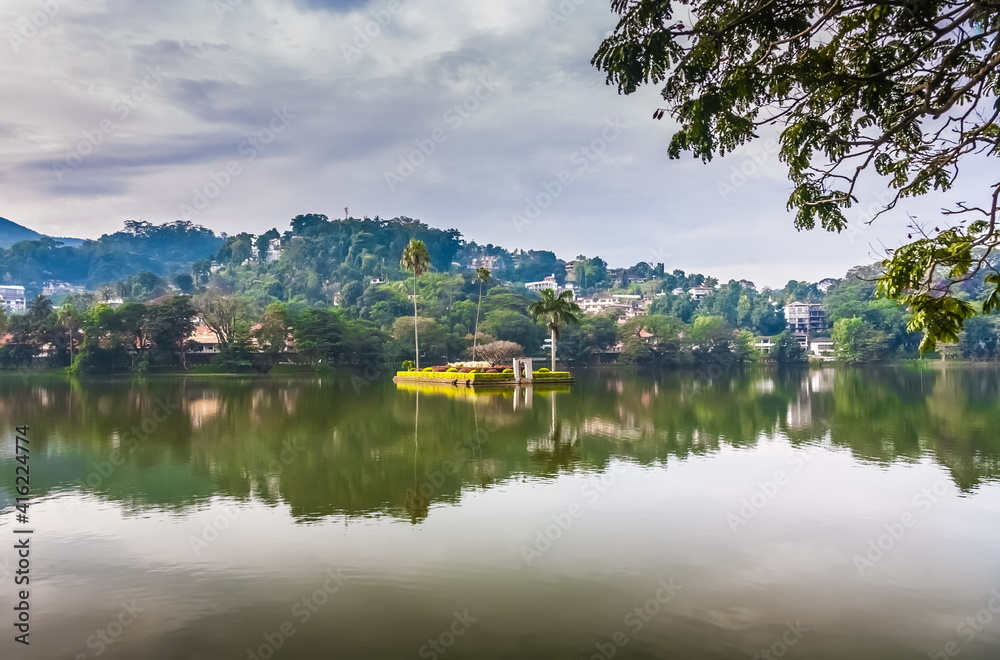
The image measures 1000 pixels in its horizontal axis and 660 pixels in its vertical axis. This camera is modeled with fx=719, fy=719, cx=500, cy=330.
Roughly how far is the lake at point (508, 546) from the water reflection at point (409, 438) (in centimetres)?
14

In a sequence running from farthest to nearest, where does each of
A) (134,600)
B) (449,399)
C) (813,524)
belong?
1. (449,399)
2. (813,524)
3. (134,600)

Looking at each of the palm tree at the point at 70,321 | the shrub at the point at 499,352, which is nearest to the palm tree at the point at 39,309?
the palm tree at the point at 70,321

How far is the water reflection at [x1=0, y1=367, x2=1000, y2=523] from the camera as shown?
14.1 m

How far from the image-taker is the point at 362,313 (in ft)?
328

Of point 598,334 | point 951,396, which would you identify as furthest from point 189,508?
point 598,334

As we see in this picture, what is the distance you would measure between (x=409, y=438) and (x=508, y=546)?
11.6 metres

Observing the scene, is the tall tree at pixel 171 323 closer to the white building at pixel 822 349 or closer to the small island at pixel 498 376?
the small island at pixel 498 376

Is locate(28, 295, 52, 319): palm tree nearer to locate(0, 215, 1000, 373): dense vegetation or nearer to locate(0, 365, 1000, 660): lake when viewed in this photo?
locate(0, 215, 1000, 373): dense vegetation

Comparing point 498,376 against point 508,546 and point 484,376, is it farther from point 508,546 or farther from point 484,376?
point 508,546

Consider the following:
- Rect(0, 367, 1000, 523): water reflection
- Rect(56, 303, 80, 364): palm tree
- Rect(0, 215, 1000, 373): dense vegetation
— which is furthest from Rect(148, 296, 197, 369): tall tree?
Rect(0, 367, 1000, 523): water reflection

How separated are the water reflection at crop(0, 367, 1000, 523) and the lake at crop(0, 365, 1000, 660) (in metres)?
0.14

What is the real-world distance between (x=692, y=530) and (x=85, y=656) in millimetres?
8047

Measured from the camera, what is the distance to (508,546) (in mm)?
10070

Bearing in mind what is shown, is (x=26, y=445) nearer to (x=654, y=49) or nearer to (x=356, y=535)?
(x=356, y=535)
